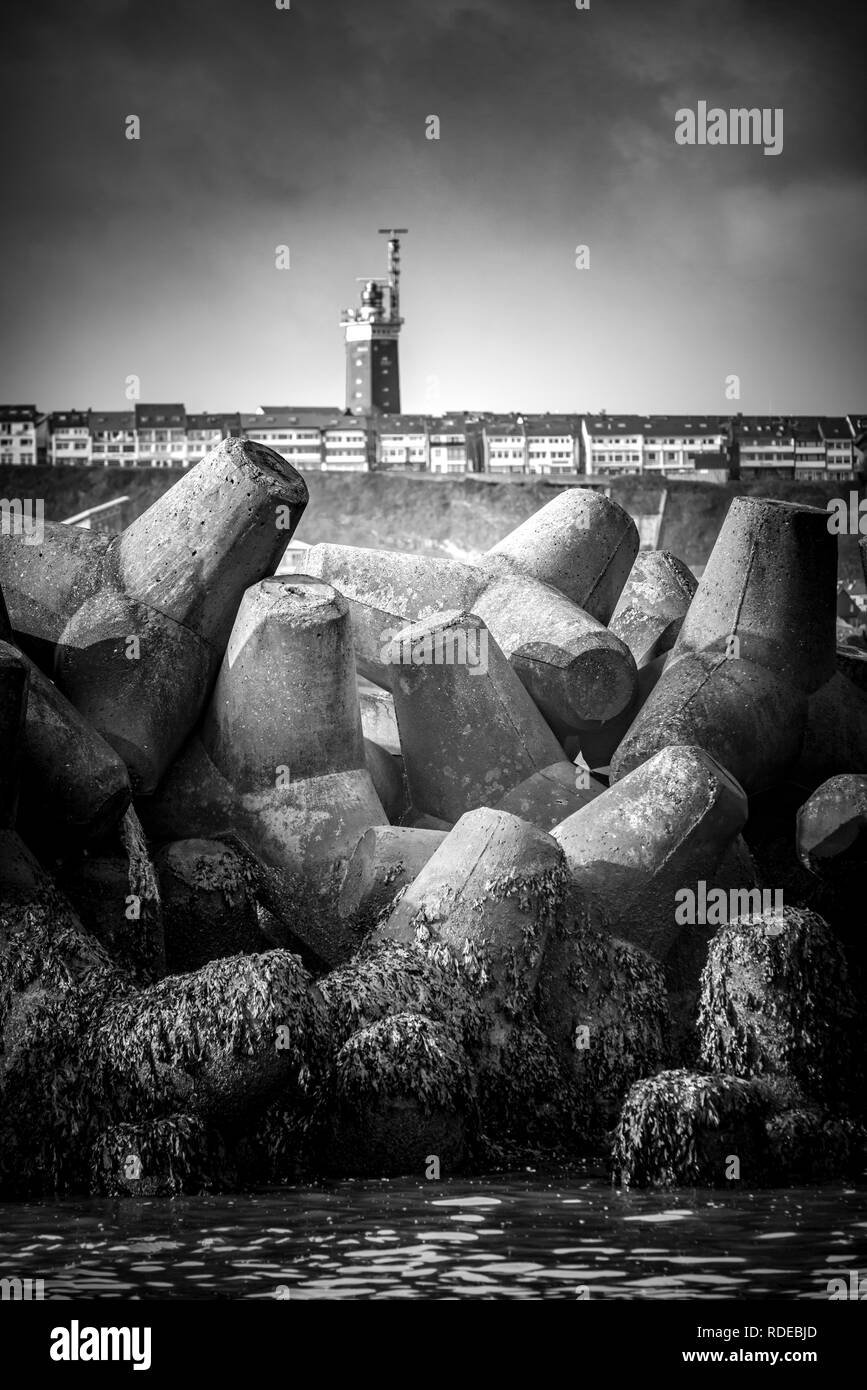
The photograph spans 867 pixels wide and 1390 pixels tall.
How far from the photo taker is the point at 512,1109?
9.08 meters

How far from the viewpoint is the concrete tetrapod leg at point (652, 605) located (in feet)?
44.9

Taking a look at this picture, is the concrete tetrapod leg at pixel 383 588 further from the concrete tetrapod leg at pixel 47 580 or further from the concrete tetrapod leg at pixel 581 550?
the concrete tetrapod leg at pixel 47 580

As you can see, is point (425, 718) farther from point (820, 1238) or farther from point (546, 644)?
point (820, 1238)

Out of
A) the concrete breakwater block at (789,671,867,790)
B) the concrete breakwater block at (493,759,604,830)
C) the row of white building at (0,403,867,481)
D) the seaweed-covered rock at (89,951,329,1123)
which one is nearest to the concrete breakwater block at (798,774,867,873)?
the concrete breakwater block at (789,671,867,790)

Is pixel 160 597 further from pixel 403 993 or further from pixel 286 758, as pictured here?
pixel 403 993

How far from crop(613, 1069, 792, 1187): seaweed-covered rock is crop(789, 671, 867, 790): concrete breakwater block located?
3812mm

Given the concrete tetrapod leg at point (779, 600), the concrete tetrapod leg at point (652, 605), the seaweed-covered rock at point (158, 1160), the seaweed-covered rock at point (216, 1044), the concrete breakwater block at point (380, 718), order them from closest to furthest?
1. the seaweed-covered rock at point (158, 1160)
2. the seaweed-covered rock at point (216, 1044)
3. the concrete tetrapod leg at point (779, 600)
4. the concrete breakwater block at point (380, 718)
5. the concrete tetrapod leg at point (652, 605)

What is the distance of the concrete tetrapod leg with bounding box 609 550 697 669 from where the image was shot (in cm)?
1370

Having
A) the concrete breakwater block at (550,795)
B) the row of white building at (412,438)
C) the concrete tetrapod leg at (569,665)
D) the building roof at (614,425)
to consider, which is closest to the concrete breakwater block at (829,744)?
the concrete tetrapod leg at (569,665)

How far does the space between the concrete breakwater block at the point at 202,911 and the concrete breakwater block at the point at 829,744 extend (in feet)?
12.5

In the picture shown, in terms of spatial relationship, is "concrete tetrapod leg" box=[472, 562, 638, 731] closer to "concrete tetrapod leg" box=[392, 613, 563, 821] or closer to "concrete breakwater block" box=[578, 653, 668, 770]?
"concrete breakwater block" box=[578, 653, 668, 770]

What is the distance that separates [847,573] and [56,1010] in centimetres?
6145

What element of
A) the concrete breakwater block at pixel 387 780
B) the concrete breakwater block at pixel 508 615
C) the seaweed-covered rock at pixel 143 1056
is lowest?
the seaweed-covered rock at pixel 143 1056

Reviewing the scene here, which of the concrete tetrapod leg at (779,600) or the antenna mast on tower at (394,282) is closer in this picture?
the concrete tetrapod leg at (779,600)
